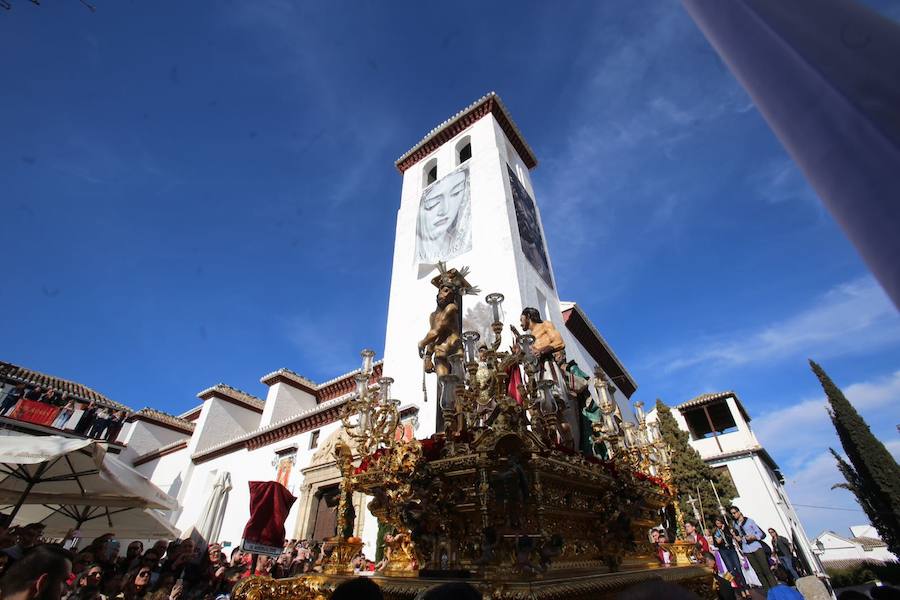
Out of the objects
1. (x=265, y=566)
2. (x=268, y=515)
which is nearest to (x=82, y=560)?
(x=265, y=566)

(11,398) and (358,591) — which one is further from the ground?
(11,398)

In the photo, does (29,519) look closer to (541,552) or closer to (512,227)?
(541,552)

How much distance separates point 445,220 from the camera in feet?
37.2

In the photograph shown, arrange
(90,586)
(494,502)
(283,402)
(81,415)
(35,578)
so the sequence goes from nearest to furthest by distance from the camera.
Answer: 1. (35,578)
2. (494,502)
3. (90,586)
4. (283,402)
5. (81,415)

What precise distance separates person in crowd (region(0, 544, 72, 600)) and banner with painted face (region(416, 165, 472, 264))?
870 cm

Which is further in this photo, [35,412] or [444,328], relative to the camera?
[35,412]

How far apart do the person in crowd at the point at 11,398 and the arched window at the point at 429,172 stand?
22.9 m

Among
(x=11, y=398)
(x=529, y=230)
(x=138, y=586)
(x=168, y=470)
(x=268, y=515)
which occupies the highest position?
(x=529, y=230)

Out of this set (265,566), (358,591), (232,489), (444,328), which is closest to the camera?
(358,591)

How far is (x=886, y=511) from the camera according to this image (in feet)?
57.4

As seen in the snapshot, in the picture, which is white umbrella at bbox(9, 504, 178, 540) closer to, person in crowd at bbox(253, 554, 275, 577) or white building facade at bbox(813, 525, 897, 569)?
person in crowd at bbox(253, 554, 275, 577)

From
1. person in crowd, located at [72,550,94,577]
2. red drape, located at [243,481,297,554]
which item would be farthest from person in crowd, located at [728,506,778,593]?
person in crowd, located at [72,550,94,577]

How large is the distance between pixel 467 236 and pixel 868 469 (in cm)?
2318

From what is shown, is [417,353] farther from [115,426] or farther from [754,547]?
[115,426]
